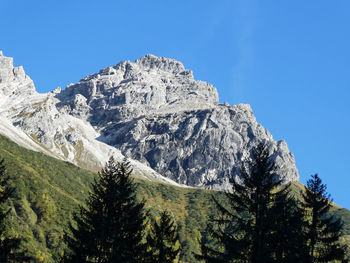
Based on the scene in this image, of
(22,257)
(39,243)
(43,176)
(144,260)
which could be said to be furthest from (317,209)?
(43,176)

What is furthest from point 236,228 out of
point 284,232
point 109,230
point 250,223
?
point 109,230

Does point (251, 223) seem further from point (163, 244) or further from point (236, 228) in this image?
point (163, 244)

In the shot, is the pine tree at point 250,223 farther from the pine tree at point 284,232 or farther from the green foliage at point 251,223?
the pine tree at point 284,232

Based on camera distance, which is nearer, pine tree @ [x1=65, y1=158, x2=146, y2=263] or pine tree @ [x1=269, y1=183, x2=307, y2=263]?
pine tree @ [x1=269, y1=183, x2=307, y2=263]

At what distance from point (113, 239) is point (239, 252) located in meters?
8.69

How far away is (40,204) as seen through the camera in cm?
16525

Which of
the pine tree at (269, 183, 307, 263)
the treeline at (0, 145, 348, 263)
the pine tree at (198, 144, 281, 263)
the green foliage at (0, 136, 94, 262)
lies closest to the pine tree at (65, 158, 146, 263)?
the treeline at (0, 145, 348, 263)

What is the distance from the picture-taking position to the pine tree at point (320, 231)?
96.2 ft

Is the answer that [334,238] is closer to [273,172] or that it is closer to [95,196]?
[273,172]

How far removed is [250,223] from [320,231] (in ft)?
30.3

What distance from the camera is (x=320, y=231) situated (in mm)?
31281

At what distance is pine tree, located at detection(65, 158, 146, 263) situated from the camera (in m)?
27.0

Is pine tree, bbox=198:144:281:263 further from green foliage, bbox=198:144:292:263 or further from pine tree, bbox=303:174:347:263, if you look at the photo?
pine tree, bbox=303:174:347:263

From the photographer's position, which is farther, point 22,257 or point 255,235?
point 22,257
